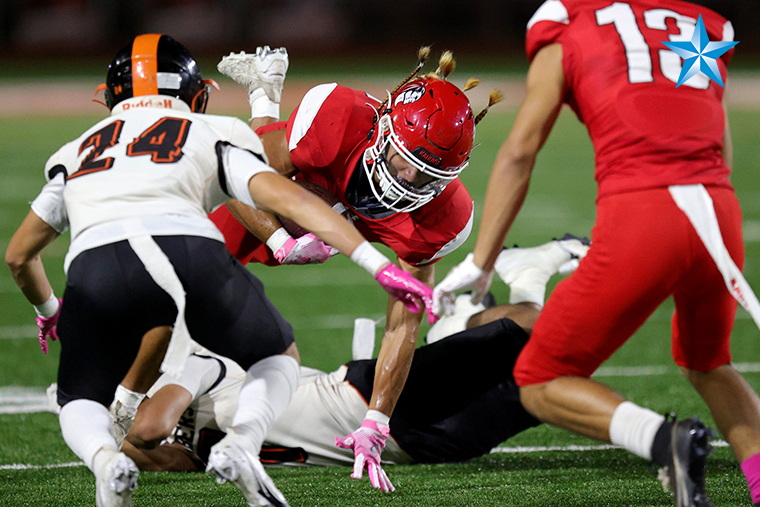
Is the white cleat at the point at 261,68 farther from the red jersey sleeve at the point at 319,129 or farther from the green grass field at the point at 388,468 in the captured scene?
the green grass field at the point at 388,468

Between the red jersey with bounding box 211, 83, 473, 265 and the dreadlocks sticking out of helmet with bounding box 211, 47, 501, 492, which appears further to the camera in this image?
the red jersey with bounding box 211, 83, 473, 265

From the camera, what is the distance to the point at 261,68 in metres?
3.45

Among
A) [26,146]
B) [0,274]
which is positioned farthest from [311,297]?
[26,146]

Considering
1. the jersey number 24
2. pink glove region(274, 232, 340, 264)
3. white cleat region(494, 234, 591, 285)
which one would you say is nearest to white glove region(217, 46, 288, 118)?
pink glove region(274, 232, 340, 264)

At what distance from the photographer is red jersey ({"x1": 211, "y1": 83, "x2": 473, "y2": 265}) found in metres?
3.04

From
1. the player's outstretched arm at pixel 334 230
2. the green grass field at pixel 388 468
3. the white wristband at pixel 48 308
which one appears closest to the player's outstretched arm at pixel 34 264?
the white wristband at pixel 48 308

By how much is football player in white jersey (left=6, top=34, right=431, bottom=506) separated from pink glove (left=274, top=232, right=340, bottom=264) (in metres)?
0.45

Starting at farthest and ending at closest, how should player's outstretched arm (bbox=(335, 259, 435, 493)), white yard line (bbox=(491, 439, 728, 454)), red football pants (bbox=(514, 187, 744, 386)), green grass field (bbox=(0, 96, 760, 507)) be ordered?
white yard line (bbox=(491, 439, 728, 454))
player's outstretched arm (bbox=(335, 259, 435, 493))
green grass field (bbox=(0, 96, 760, 507))
red football pants (bbox=(514, 187, 744, 386))

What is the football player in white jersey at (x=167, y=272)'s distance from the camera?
205 centimetres

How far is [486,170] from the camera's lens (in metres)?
11.1

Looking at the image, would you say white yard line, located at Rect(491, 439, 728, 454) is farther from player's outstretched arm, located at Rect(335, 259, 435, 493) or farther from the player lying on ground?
player's outstretched arm, located at Rect(335, 259, 435, 493)

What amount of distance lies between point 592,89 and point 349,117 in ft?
3.97

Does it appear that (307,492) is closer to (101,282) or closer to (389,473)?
(389,473)

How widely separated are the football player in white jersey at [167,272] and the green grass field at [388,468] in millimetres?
435
